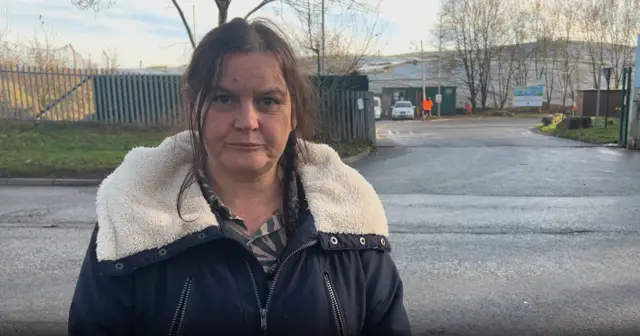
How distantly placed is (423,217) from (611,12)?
44005 millimetres

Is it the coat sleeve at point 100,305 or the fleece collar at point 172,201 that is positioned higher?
the fleece collar at point 172,201

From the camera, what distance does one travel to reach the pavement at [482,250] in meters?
3.89

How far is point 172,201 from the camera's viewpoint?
1514mm

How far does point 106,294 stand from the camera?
4.50 ft

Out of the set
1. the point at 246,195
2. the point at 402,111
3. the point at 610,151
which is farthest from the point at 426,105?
the point at 246,195

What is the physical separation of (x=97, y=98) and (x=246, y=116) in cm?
1835

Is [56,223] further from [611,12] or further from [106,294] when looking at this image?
[611,12]

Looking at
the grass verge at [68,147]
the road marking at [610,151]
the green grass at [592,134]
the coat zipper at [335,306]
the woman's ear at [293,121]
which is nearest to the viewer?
the coat zipper at [335,306]

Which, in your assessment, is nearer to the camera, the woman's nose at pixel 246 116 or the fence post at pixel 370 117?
the woman's nose at pixel 246 116

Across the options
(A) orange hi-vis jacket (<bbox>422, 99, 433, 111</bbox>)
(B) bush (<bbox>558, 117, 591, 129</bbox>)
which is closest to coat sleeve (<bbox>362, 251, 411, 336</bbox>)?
(B) bush (<bbox>558, 117, 591, 129</bbox>)

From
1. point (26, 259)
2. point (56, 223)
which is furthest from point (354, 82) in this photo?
point (26, 259)

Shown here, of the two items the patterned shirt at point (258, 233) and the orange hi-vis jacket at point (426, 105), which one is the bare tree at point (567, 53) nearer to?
the orange hi-vis jacket at point (426, 105)

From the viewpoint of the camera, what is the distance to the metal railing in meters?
17.2

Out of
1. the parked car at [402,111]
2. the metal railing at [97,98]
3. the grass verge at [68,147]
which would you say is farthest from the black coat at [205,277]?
the parked car at [402,111]
